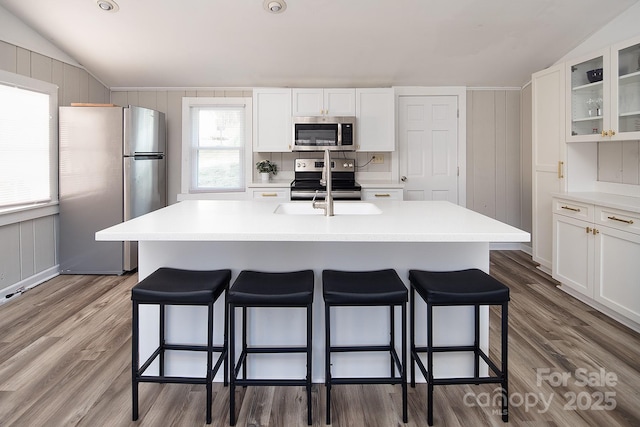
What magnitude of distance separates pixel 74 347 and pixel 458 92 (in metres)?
4.58

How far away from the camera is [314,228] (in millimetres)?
1760

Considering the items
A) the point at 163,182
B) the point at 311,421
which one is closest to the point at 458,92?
the point at 163,182

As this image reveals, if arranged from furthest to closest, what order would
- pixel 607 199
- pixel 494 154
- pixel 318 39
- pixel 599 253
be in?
1. pixel 494 154
2. pixel 318 39
3. pixel 607 199
4. pixel 599 253

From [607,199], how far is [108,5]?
4.25m

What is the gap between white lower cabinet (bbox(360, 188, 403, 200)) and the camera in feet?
14.7

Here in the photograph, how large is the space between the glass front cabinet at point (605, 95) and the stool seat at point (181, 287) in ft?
10.0

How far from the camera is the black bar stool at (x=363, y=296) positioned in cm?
172

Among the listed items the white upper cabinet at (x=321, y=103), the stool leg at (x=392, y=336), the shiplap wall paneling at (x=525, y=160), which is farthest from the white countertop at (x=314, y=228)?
the shiplap wall paneling at (x=525, y=160)

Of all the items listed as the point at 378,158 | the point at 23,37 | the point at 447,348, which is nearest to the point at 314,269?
the point at 447,348

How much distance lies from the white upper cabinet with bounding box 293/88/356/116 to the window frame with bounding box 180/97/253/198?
677 mm

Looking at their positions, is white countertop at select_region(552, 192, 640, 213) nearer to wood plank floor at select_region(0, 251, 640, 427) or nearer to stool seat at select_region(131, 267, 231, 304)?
wood plank floor at select_region(0, 251, 640, 427)

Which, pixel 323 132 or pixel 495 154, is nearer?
pixel 323 132

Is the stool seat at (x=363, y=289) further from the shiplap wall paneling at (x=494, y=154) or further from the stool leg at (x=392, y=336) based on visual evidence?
the shiplap wall paneling at (x=494, y=154)

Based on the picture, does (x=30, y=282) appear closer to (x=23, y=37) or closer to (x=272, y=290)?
(x=23, y=37)
